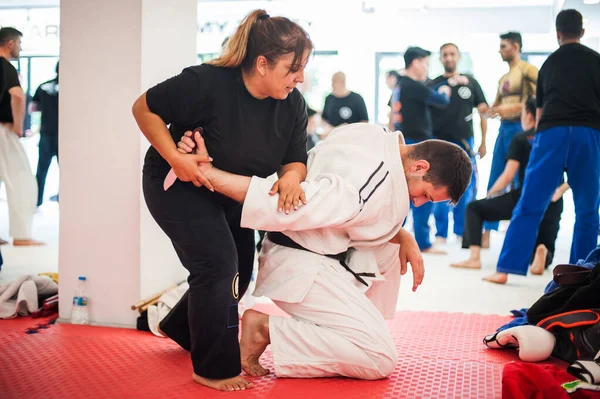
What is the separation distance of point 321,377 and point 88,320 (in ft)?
4.33

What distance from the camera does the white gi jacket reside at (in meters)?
2.20

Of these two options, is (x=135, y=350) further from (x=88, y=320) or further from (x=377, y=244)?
(x=377, y=244)

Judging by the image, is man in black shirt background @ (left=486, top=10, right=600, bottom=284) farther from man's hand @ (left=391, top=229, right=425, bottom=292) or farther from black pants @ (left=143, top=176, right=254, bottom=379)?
black pants @ (left=143, top=176, right=254, bottom=379)

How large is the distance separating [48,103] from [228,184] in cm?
529

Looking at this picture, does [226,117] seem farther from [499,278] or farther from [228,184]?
[499,278]

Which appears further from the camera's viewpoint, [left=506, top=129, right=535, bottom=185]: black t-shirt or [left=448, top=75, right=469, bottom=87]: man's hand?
[left=448, top=75, right=469, bottom=87]: man's hand

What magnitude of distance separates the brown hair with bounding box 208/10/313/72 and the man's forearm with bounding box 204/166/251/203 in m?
0.38

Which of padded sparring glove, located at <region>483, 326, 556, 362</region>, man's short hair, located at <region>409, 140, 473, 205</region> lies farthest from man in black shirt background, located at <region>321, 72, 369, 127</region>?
man's short hair, located at <region>409, 140, 473, 205</region>

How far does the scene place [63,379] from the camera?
7.54ft

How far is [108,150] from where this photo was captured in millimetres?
3086

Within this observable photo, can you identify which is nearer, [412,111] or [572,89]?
[572,89]

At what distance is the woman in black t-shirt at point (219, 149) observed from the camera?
86.5 inches

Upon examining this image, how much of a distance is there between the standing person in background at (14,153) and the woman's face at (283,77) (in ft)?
12.5

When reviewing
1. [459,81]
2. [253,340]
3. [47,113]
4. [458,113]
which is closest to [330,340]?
[253,340]
